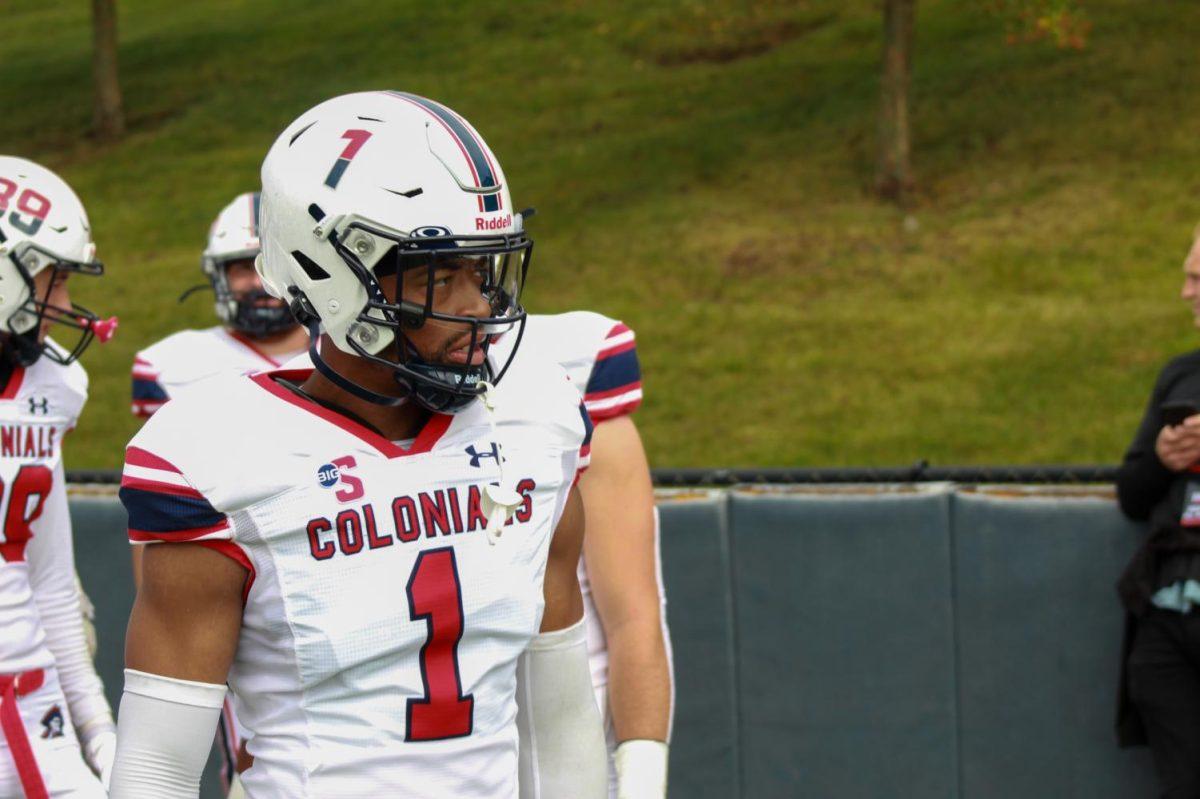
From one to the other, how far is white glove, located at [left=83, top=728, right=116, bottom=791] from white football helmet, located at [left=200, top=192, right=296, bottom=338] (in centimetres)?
127

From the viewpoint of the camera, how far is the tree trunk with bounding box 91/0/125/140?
54.5ft

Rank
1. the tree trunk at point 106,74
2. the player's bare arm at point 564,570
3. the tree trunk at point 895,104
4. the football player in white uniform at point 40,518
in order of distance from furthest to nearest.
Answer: the tree trunk at point 106,74 → the tree trunk at point 895,104 → the football player in white uniform at point 40,518 → the player's bare arm at point 564,570

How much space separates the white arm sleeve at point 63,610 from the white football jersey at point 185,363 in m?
0.68

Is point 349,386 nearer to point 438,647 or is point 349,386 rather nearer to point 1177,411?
point 438,647

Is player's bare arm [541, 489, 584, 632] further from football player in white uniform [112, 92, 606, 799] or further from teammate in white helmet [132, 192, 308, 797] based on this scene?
teammate in white helmet [132, 192, 308, 797]

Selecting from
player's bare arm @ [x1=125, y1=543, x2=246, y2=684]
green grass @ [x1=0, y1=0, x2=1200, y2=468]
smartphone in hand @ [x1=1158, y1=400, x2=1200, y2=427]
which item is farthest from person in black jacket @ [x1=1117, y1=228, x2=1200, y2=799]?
green grass @ [x1=0, y1=0, x2=1200, y2=468]

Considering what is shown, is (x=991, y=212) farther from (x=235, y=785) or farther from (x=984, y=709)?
(x=235, y=785)

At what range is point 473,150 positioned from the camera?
2297 mm

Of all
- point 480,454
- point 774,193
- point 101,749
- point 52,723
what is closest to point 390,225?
point 480,454

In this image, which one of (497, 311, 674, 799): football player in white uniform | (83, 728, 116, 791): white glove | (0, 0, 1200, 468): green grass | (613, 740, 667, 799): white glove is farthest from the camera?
(0, 0, 1200, 468): green grass

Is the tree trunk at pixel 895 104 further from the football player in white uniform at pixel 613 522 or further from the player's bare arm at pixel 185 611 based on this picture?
the player's bare arm at pixel 185 611

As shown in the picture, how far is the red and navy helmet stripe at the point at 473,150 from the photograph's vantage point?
2270mm

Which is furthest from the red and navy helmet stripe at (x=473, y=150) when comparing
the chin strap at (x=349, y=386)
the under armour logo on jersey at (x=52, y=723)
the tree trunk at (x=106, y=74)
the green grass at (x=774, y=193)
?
the tree trunk at (x=106, y=74)

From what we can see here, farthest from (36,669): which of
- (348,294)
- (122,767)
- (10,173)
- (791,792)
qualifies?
(791,792)
